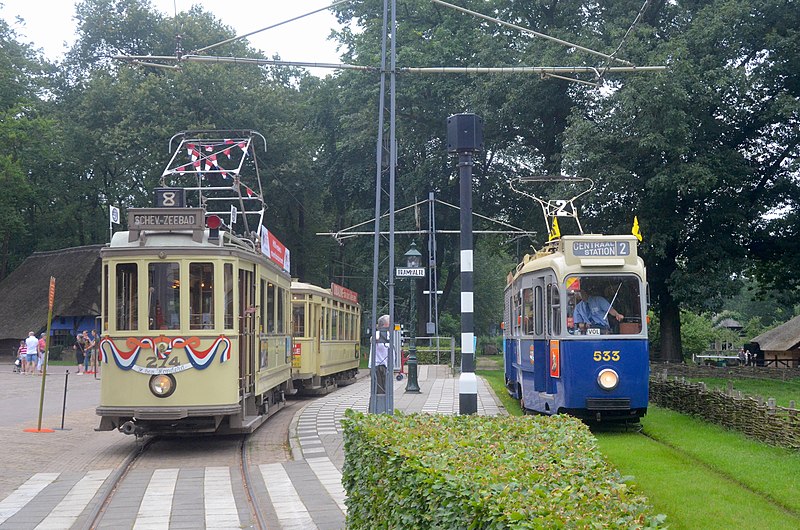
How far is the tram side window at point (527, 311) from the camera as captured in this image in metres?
17.5

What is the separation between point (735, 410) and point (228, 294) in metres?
8.06

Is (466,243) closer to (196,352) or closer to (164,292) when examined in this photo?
(196,352)

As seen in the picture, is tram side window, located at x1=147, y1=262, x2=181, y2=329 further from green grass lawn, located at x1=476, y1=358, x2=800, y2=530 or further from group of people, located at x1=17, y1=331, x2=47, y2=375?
group of people, located at x1=17, y1=331, x2=47, y2=375

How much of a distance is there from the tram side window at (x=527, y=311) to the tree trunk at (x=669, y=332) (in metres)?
17.0

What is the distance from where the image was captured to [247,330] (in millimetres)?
15461

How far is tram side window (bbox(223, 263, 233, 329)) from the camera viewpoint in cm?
1449

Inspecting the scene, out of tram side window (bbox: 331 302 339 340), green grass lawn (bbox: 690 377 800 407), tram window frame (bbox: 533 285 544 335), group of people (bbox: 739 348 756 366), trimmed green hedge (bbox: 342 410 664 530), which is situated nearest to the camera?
trimmed green hedge (bbox: 342 410 664 530)

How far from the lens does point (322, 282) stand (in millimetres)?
60156

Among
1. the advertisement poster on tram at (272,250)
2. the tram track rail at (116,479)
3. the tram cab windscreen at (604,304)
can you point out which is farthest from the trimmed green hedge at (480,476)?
the advertisement poster on tram at (272,250)

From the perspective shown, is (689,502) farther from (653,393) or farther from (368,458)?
(653,393)

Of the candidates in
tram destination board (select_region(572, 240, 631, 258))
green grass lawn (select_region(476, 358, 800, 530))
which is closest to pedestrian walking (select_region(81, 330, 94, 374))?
green grass lawn (select_region(476, 358, 800, 530))

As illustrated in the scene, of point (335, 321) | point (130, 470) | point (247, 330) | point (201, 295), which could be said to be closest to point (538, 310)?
point (247, 330)

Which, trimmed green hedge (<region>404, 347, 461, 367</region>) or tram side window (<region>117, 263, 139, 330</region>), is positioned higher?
tram side window (<region>117, 263, 139, 330</region>)

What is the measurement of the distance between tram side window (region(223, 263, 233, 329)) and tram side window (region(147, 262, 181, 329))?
2.25 ft
